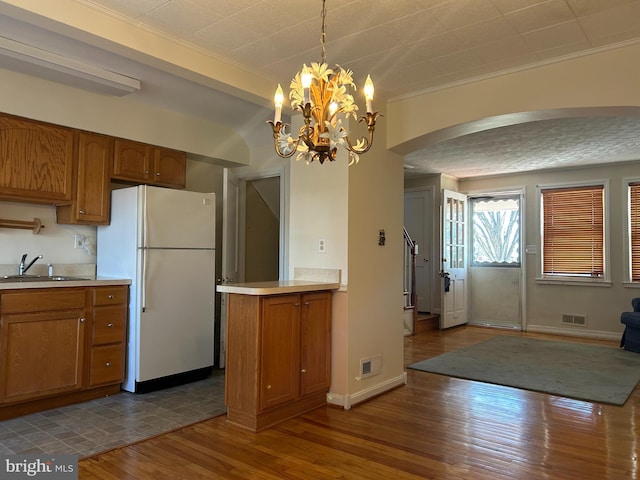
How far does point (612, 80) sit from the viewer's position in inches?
115

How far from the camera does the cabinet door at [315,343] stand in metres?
3.30

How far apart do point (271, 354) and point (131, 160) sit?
2228 millimetres

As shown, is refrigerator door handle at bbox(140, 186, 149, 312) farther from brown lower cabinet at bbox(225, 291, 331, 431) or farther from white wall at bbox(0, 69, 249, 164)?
brown lower cabinet at bbox(225, 291, 331, 431)

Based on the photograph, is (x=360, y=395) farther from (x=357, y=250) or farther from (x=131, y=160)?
(x=131, y=160)

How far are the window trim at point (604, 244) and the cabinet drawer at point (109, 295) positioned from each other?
6088mm

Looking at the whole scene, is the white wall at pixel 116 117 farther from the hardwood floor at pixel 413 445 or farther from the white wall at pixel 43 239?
the hardwood floor at pixel 413 445

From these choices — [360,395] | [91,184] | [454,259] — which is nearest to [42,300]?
[91,184]

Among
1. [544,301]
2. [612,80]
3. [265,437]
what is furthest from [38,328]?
[544,301]

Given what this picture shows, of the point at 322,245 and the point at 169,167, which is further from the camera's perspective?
the point at 169,167

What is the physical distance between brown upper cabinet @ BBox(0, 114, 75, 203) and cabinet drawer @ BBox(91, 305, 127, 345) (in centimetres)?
94

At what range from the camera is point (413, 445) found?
2770 millimetres

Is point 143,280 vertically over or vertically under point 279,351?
over

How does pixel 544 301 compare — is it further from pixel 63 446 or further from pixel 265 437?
pixel 63 446

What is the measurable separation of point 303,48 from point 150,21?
35.8 inches
